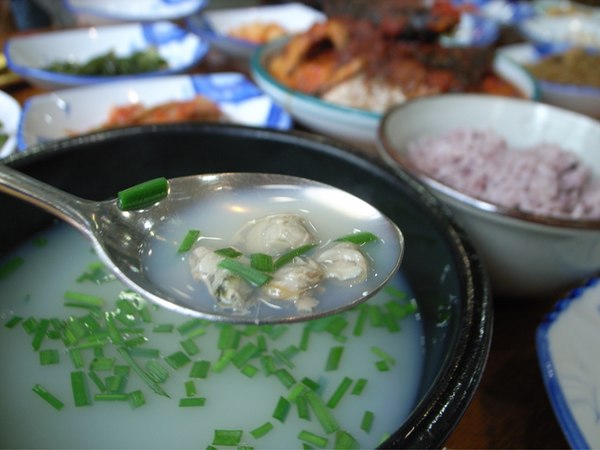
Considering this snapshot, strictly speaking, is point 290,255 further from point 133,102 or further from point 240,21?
point 240,21

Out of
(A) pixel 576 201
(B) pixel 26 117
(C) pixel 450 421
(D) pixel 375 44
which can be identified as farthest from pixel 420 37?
(C) pixel 450 421

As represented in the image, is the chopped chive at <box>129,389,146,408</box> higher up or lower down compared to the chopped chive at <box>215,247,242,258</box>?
lower down

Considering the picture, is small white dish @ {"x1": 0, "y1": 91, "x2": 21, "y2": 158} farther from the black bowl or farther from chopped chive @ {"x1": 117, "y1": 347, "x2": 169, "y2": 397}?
chopped chive @ {"x1": 117, "y1": 347, "x2": 169, "y2": 397}

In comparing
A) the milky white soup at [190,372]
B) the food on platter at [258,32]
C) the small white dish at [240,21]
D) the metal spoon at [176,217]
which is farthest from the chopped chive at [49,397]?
the food on platter at [258,32]

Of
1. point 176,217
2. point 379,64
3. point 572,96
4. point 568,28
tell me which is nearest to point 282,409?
point 176,217

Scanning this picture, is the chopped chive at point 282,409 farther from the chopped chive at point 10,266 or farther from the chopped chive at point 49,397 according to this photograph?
the chopped chive at point 10,266

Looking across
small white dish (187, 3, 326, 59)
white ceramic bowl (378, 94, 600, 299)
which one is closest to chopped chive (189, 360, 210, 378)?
white ceramic bowl (378, 94, 600, 299)
